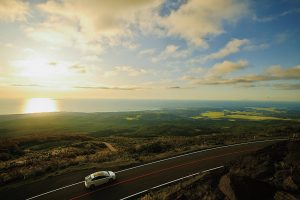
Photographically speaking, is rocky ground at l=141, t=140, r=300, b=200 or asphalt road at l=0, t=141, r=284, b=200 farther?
asphalt road at l=0, t=141, r=284, b=200

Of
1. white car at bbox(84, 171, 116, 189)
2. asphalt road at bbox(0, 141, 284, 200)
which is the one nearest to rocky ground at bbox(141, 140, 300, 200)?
asphalt road at bbox(0, 141, 284, 200)

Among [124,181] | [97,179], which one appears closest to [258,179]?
[124,181]

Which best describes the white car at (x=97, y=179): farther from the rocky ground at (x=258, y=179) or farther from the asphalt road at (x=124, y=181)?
the rocky ground at (x=258, y=179)

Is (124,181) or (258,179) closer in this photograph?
(258,179)

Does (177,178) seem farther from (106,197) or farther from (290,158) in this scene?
(290,158)

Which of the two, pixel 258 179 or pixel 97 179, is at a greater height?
pixel 258 179

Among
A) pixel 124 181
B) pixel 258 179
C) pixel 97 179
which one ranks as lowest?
pixel 124 181

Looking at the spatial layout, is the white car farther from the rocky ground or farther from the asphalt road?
the rocky ground

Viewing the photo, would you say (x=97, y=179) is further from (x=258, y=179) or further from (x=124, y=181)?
(x=258, y=179)
